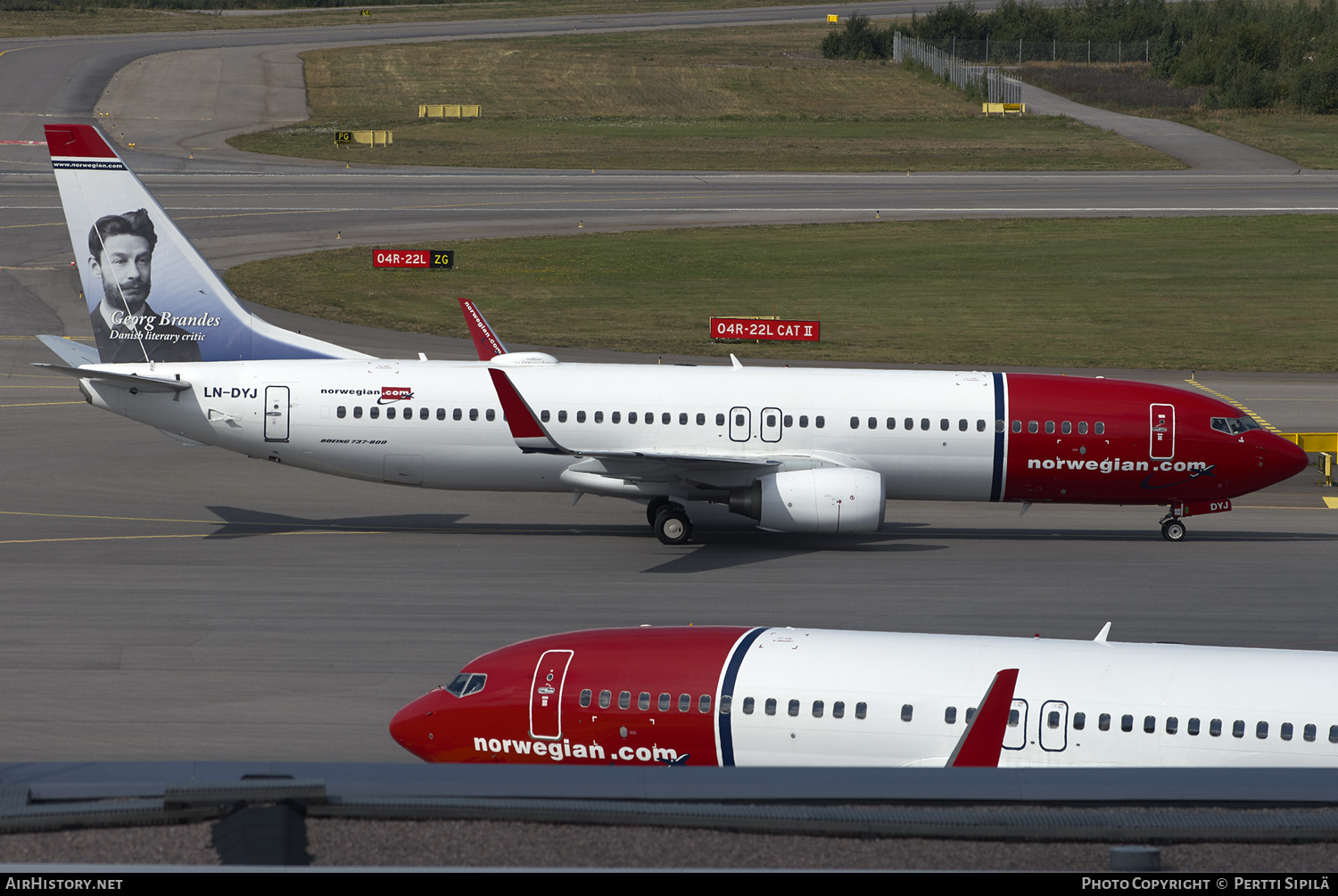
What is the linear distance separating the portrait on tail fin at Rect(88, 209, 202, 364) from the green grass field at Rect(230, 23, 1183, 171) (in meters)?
69.2

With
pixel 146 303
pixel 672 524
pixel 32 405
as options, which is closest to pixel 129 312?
pixel 146 303

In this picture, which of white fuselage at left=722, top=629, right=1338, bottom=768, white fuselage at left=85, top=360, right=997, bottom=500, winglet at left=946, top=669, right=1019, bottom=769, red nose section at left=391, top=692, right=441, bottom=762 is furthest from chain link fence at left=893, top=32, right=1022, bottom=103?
winglet at left=946, top=669, right=1019, bottom=769

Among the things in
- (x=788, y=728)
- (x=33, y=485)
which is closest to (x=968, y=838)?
(x=788, y=728)

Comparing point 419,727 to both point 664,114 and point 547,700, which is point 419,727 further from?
point 664,114

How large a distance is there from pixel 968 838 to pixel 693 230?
7195 cm

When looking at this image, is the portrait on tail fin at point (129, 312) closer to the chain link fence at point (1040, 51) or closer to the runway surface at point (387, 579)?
the runway surface at point (387, 579)

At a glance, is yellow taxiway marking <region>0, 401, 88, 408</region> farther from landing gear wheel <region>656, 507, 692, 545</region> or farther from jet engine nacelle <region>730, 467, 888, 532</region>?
jet engine nacelle <region>730, 467, 888, 532</region>

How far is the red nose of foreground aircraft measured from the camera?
14.7 meters

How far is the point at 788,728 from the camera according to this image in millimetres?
15117

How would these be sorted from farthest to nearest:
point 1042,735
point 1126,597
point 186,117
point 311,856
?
1. point 186,117
2. point 1126,597
3. point 1042,735
4. point 311,856

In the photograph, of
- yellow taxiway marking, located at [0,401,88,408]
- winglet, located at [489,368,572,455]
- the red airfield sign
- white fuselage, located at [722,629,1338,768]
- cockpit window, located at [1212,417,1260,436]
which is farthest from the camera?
the red airfield sign

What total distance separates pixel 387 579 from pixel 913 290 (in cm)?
4324

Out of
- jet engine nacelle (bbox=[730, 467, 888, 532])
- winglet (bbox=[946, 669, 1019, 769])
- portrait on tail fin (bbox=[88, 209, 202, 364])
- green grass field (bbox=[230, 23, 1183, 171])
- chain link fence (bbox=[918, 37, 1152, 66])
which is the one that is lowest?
jet engine nacelle (bbox=[730, 467, 888, 532])

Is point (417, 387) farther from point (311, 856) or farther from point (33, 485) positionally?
point (311, 856)
